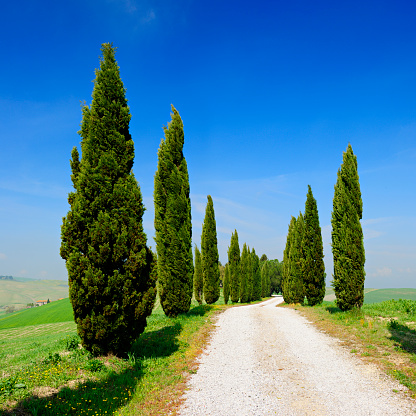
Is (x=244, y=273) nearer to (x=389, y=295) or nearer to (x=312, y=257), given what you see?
(x=312, y=257)

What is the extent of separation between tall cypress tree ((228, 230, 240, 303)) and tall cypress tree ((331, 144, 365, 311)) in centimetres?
2014

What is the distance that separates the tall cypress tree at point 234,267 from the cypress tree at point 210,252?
10944 millimetres

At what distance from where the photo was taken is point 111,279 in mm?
7508

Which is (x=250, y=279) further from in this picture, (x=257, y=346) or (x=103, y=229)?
(x=103, y=229)

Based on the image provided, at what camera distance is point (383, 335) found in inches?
392

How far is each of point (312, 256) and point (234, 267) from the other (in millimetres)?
14419

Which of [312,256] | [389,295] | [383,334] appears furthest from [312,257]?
[389,295]

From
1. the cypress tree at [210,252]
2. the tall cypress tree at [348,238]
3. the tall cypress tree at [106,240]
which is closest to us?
the tall cypress tree at [106,240]

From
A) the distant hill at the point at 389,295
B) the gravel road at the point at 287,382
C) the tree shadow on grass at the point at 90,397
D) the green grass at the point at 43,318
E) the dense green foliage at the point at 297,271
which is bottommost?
the green grass at the point at 43,318

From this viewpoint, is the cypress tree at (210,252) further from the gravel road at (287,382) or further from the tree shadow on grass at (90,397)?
the tree shadow on grass at (90,397)

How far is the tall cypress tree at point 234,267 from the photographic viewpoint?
35094 millimetres

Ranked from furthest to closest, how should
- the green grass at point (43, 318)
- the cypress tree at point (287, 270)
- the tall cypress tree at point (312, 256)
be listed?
the green grass at point (43, 318) < the cypress tree at point (287, 270) < the tall cypress tree at point (312, 256)

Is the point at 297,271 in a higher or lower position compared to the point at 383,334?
higher

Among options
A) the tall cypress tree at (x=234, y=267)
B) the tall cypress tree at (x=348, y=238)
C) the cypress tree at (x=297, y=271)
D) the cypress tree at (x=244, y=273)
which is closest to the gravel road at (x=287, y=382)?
the tall cypress tree at (x=348, y=238)
